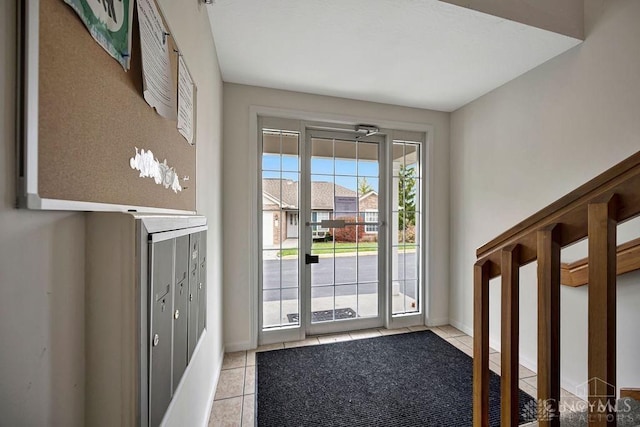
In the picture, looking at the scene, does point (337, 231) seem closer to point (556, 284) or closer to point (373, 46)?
point (373, 46)

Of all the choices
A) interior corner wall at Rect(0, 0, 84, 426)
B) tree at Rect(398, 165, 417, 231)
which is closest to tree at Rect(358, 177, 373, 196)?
tree at Rect(398, 165, 417, 231)

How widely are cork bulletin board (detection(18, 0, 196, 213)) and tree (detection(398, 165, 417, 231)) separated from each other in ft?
8.29

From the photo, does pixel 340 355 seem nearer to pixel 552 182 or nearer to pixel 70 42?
pixel 552 182

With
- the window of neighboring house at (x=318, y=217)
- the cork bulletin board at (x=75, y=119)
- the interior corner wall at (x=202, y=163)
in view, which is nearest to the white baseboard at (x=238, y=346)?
the interior corner wall at (x=202, y=163)

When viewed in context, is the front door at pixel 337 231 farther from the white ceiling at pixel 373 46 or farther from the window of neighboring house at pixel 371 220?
the white ceiling at pixel 373 46

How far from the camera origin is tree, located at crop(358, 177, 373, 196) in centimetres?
278

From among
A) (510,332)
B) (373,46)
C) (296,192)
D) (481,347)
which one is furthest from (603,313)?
(296,192)

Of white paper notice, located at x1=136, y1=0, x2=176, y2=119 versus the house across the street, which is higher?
white paper notice, located at x1=136, y1=0, x2=176, y2=119

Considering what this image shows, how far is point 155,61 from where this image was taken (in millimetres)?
778

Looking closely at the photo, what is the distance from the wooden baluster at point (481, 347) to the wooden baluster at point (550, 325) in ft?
0.75

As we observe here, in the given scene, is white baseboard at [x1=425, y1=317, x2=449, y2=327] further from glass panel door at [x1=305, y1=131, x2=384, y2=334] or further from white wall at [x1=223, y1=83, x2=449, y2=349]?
white wall at [x1=223, y1=83, x2=449, y2=349]

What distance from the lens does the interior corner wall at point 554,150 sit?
1583mm

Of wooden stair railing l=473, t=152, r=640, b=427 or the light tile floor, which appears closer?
wooden stair railing l=473, t=152, r=640, b=427

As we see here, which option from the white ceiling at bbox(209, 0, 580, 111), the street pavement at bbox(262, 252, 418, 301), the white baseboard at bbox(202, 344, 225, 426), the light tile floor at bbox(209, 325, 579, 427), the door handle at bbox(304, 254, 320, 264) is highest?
the white ceiling at bbox(209, 0, 580, 111)
